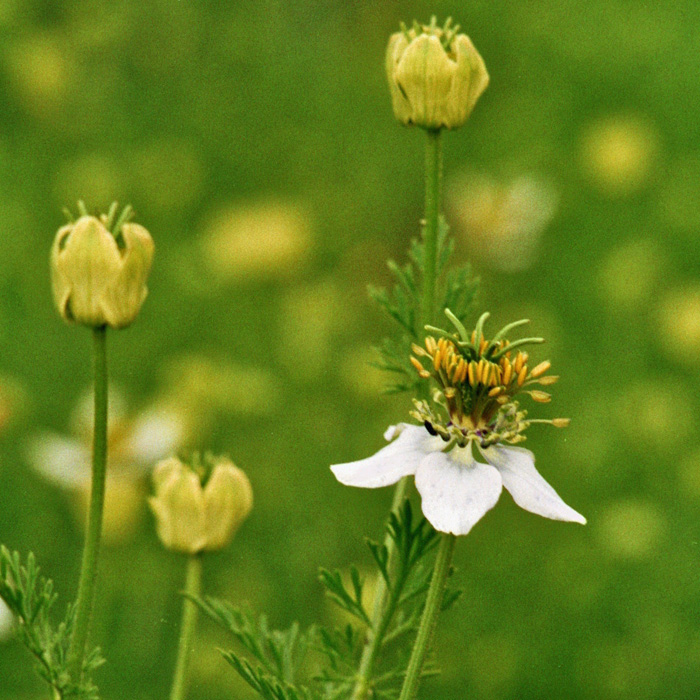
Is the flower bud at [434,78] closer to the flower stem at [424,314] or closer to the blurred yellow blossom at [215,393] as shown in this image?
the flower stem at [424,314]

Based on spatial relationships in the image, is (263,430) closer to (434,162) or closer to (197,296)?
(197,296)

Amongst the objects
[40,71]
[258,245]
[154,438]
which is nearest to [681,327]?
[258,245]

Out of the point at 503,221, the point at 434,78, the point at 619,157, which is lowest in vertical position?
the point at 503,221

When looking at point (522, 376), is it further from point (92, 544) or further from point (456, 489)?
point (92, 544)

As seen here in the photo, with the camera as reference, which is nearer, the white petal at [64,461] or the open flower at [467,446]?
the open flower at [467,446]

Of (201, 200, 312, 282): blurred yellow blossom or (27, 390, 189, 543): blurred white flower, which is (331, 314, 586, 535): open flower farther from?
(201, 200, 312, 282): blurred yellow blossom

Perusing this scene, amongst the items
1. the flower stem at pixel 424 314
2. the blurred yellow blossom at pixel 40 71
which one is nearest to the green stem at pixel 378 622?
the flower stem at pixel 424 314
